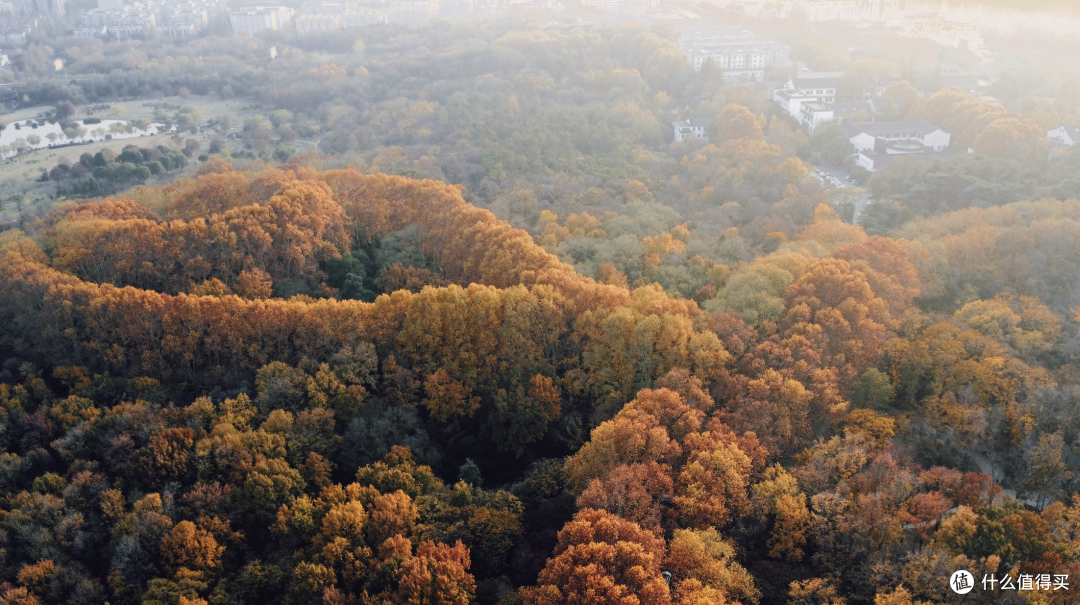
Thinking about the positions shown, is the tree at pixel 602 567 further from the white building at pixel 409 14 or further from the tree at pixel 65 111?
the white building at pixel 409 14

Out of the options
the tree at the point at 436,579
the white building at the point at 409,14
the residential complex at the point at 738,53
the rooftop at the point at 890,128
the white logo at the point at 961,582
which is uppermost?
the white building at the point at 409,14

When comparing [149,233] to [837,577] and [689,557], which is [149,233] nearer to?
[689,557]

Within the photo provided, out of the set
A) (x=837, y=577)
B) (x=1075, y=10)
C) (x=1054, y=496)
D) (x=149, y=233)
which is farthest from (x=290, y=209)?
(x=1075, y=10)

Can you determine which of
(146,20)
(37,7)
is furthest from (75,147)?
(37,7)
